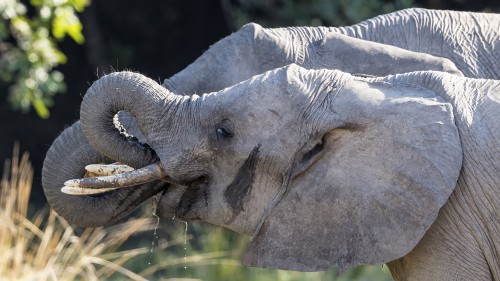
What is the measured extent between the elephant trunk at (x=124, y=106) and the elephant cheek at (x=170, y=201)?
18 cm

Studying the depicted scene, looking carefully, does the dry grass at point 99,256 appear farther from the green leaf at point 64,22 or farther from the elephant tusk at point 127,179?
the elephant tusk at point 127,179

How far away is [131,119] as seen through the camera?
5797 mm

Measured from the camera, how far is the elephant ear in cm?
454

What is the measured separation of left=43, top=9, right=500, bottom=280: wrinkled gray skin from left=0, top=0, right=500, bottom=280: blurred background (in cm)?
390

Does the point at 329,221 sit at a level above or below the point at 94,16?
above

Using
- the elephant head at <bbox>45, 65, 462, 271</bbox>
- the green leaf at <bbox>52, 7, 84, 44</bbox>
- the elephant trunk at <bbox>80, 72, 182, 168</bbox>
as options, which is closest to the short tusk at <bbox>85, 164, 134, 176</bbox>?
the elephant trunk at <bbox>80, 72, 182, 168</bbox>

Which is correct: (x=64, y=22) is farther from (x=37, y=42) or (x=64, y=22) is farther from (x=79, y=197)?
(x=79, y=197)

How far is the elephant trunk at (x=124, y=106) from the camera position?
4836mm

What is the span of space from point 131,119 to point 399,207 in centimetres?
163

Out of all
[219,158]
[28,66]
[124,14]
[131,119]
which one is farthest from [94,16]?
[219,158]

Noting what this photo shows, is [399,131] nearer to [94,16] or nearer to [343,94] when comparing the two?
[343,94]

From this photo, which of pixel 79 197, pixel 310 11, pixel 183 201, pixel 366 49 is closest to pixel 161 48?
pixel 310 11

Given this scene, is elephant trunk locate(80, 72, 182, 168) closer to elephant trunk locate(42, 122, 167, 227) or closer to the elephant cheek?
the elephant cheek

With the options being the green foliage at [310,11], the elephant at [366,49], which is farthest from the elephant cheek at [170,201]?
the green foliage at [310,11]
